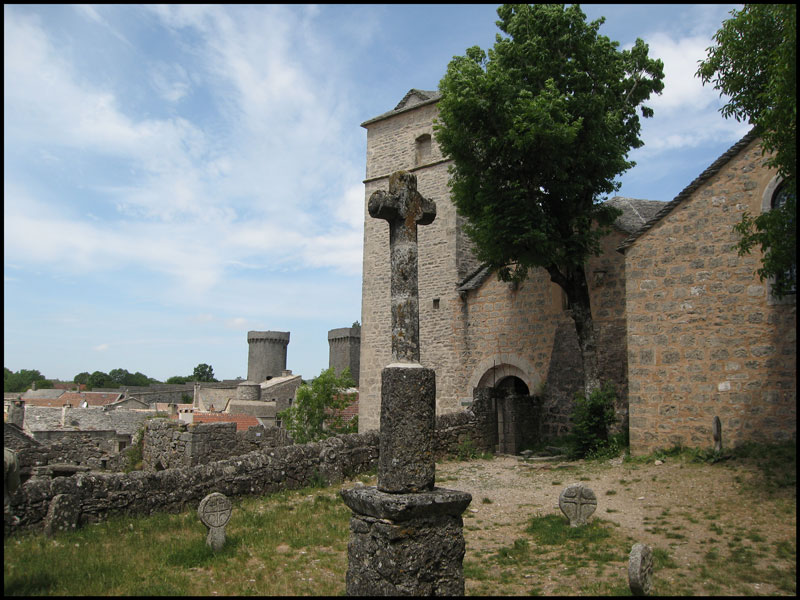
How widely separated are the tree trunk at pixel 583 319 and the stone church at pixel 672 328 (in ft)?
3.42

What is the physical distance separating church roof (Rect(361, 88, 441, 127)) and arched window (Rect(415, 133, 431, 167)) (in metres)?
1.16

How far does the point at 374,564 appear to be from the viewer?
5.11 m

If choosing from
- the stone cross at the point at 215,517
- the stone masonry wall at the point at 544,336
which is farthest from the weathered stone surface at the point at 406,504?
the stone masonry wall at the point at 544,336

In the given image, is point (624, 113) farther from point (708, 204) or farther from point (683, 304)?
point (683, 304)

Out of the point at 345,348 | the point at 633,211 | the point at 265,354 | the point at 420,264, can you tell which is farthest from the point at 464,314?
the point at 265,354

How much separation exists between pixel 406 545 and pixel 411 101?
19.8 metres

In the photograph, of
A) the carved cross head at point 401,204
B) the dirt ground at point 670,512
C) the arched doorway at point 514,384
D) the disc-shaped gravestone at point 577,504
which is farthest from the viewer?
the arched doorway at point 514,384

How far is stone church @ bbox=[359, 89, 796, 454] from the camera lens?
11.3m

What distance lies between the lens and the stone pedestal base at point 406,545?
5043mm

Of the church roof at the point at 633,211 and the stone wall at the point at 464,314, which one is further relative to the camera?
the church roof at the point at 633,211

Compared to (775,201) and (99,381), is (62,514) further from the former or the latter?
(99,381)

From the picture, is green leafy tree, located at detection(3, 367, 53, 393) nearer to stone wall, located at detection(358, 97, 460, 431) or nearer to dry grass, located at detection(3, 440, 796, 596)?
stone wall, located at detection(358, 97, 460, 431)

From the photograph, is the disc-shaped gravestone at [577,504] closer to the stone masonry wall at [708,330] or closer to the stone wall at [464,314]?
the stone masonry wall at [708,330]

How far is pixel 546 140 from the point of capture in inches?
519
